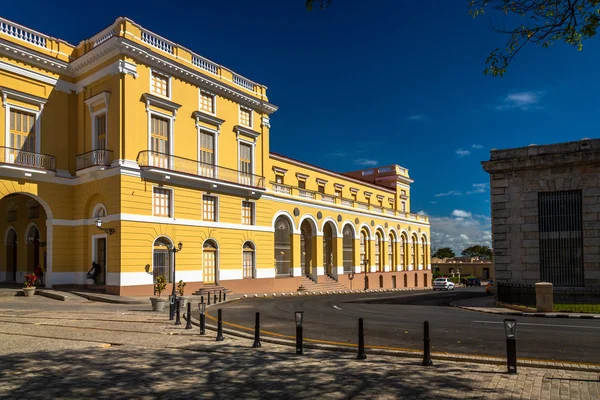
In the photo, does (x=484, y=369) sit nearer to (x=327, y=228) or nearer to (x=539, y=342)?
(x=539, y=342)

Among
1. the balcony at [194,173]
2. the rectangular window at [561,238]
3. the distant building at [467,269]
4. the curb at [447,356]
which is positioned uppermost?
the balcony at [194,173]

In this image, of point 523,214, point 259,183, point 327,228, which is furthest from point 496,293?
point 327,228

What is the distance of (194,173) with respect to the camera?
31750 millimetres

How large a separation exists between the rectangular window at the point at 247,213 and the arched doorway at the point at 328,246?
1211 cm

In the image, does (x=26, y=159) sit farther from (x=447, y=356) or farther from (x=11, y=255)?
(x=447, y=356)

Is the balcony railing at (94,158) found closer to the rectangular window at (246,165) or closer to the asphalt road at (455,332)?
the rectangular window at (246,165)

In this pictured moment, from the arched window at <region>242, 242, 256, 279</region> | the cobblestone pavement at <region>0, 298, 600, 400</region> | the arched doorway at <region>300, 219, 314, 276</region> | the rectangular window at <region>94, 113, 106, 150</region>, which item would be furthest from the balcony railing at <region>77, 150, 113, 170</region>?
the arched doorway at <region>300, 219, 314, 276</region>

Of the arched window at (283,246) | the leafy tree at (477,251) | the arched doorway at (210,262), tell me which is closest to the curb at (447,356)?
the arched doorway at (210,262)

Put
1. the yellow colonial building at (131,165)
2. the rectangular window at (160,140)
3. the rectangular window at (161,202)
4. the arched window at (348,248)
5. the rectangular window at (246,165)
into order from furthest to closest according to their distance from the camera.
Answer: the arched window at (348,248), the rectangular window at (246,165), the rectangular window at (160,140), the rectangular window at (161,202), the yellow colonial building at (131,165)

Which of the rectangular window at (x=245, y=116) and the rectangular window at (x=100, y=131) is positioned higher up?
the rectangular window at (x=245, y=116)

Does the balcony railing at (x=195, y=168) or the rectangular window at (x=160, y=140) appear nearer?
the balcony railing at (x=195, y=168)

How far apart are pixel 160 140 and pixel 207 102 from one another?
204 inches

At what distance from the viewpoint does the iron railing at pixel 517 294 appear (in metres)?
21.2

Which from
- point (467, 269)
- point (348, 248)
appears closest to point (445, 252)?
point (467, 269)
